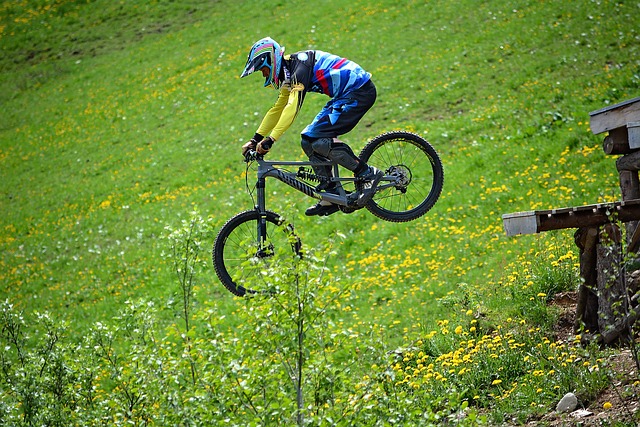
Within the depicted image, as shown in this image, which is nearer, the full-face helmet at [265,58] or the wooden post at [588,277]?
the full-face helmet at [265,58]

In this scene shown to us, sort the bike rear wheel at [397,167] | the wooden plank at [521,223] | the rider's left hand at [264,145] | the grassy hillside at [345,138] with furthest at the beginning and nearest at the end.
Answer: the grassy hillside at [345,138]
the bike rear wheel at [397,167]
the rider's left hand at [264,145]
the wooden plank at [521,223]

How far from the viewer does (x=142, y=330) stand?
9719mm

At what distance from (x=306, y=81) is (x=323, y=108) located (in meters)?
0.37

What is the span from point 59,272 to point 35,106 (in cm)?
1533

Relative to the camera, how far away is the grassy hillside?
14500 millimetres

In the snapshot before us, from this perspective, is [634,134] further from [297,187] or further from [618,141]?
[297,187]

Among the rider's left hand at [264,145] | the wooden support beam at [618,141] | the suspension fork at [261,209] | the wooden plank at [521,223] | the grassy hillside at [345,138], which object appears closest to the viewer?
the wooden plank at [521,223]

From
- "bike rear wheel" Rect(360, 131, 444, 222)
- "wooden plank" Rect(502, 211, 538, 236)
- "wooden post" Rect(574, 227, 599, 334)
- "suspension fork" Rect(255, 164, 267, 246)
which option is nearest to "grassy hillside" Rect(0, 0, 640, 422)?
"suspension fork" Rect(255, 164, 267, 246)

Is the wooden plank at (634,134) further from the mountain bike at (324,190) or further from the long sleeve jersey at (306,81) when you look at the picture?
the long sleeve jersey at (306,81)

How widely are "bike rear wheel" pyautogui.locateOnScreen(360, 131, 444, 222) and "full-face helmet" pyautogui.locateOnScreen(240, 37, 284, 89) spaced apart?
149 centimetres

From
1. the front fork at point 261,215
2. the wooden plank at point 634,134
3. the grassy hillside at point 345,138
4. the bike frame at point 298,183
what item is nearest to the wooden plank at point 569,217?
the wooden plank at point 634,134

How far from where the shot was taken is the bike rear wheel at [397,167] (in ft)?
29.0

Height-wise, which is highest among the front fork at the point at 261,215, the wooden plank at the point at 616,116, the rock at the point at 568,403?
the wooden plank at the point at 616,116

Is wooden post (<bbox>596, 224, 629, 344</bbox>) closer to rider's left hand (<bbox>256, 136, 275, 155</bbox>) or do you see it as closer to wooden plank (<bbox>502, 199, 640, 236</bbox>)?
wooden plank (<bbox>502, 199, 640, 236</bbox>)
